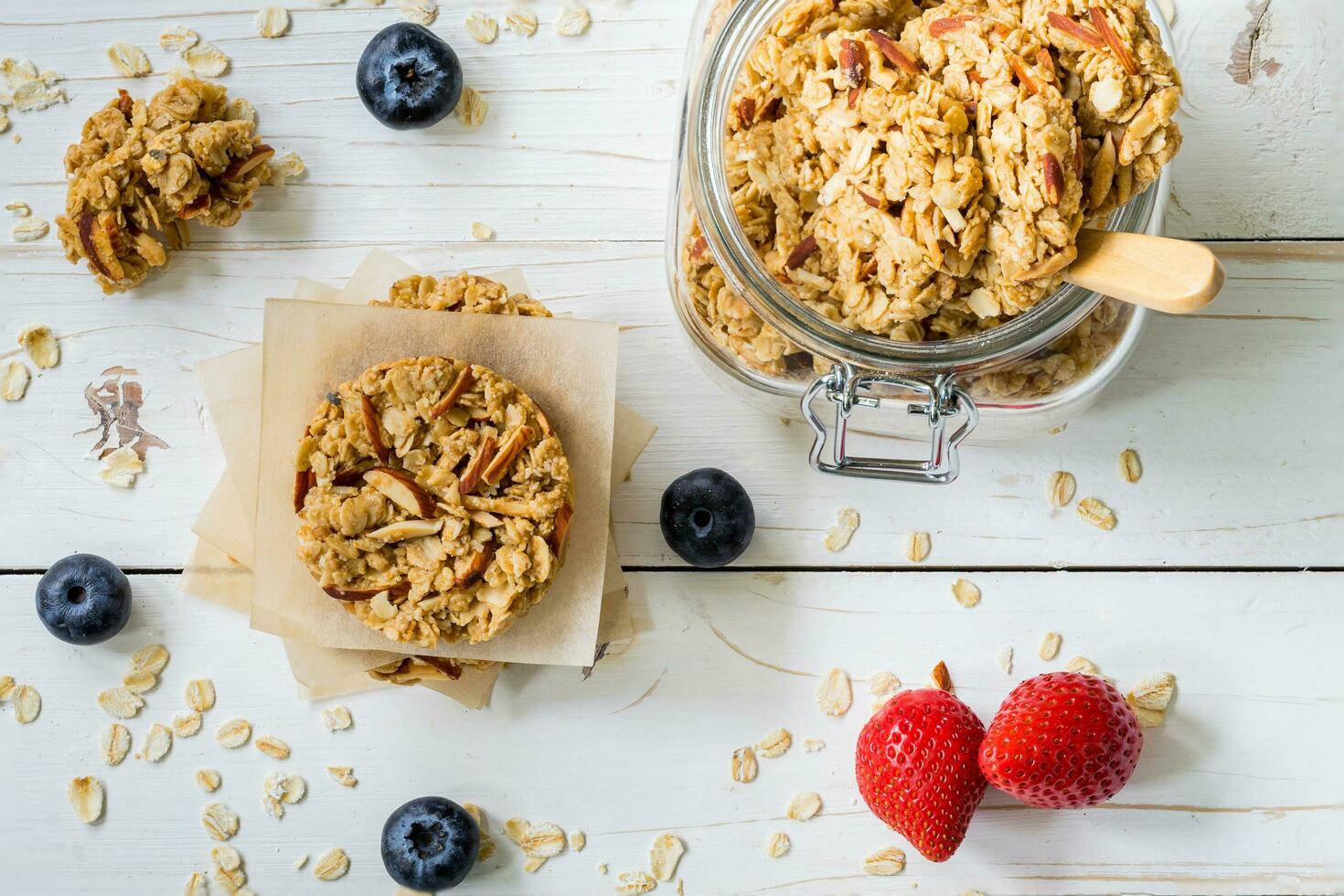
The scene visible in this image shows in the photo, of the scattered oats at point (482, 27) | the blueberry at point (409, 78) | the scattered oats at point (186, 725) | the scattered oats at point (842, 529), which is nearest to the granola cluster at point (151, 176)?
the blueberry at point (409, 78)

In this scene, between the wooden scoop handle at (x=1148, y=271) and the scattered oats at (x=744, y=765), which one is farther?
the scattered oats at (x=744, y=765)

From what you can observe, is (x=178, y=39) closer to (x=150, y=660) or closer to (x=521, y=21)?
(x=521, y=21)

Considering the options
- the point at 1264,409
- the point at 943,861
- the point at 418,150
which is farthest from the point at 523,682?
the point at 1264,409

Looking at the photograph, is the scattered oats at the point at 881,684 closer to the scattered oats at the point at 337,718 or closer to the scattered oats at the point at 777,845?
the scattered oats at the point at 777,845

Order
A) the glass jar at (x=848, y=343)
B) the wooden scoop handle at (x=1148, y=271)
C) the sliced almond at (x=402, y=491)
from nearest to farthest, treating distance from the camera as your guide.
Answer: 1. the wooden scoop handle at (x=1148, y=271)
2. the glass jar at (x=848, y=343)
3. the sliced almond at (x=402, y=491)

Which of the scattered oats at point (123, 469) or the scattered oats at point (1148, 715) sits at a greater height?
the scattered oats at point (123, 469)

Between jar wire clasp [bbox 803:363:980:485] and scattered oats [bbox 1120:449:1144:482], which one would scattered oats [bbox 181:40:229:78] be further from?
scattered oats [bbox 1120:449:1144:482]

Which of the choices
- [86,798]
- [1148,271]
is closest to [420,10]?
[1148,271]
